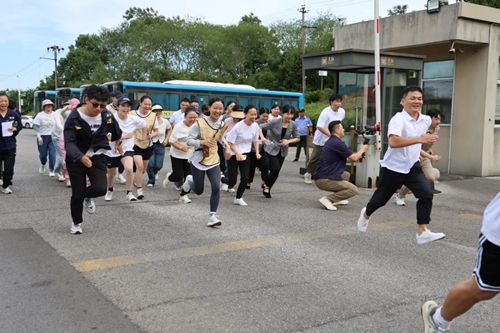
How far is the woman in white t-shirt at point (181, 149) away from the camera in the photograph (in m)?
8.38

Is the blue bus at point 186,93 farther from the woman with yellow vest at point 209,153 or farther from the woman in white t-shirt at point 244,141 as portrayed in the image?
the woman with yellow vest at point 209,153

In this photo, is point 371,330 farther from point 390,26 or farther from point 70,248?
point 390,26

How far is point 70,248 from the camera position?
18.2ft

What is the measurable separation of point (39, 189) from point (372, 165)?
266 inches

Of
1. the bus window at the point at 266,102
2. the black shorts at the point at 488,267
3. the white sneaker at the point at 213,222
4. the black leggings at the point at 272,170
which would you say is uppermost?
the bus window at the point at 266,102

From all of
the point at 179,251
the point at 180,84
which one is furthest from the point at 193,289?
the point at 180,84

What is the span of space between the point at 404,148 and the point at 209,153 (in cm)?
254

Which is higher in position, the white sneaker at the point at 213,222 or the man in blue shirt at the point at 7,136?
the man in blue shirt at the point at 7,136

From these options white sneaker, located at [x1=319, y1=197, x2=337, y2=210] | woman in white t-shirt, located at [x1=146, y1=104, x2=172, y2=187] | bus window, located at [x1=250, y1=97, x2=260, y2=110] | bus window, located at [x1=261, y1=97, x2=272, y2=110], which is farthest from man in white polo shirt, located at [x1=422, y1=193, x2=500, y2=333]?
bus window, located at [x1=261, y1=97, x2=272, y2=110]

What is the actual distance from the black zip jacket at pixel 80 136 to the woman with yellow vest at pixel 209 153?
1.17m

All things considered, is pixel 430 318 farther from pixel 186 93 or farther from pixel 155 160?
pixel 186 93

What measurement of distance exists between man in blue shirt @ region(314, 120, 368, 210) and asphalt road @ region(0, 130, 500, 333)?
244 mm

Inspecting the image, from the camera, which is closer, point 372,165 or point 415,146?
point 415,146

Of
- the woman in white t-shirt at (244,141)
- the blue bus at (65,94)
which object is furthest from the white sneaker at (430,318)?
the blue bus at (65,94)
